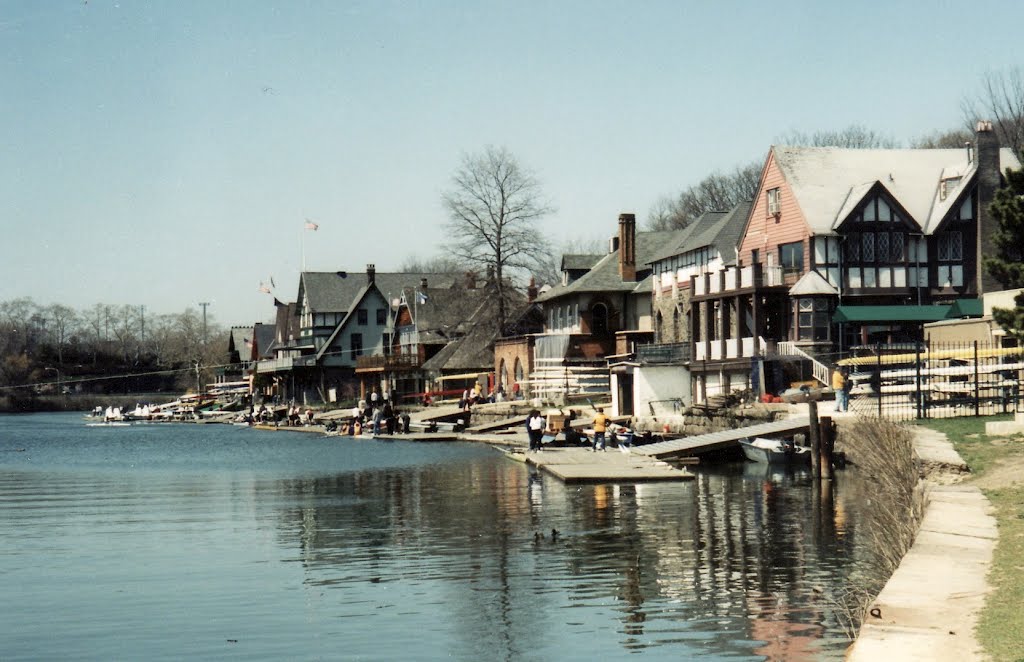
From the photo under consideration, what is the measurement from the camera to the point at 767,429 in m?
42.9

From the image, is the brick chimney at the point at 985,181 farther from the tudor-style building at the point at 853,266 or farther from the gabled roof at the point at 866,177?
the gabled roof at the point at 866,177

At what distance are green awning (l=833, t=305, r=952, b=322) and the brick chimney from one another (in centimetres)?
298

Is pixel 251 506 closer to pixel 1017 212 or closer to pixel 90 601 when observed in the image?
pixel 90 601

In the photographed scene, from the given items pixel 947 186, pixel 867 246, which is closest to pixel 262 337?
pixel 867 246

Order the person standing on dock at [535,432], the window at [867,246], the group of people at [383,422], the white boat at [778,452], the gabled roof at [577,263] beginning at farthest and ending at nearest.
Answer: the gabled roof at [577,263]
the group of people at [383,422]
the window at [867,246]
the person standing on dock at [535,432]
the white boat at [778,452]

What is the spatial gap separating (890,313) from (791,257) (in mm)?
6121

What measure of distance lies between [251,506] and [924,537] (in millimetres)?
22088

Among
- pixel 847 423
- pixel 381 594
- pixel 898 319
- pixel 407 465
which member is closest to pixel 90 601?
pixel 381 594

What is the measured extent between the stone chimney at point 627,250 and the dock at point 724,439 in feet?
116

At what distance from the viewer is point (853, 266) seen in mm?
57312

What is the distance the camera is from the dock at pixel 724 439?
138 ft

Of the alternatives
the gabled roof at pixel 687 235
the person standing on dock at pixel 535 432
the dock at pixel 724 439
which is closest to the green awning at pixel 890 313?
the dock at pixel 724 439

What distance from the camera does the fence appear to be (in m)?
39.0

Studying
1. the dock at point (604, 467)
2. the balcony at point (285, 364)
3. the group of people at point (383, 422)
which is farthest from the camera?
the balcony at point (285, 364)
